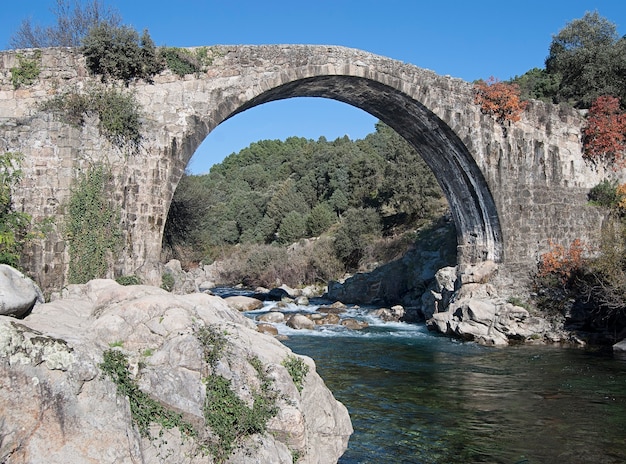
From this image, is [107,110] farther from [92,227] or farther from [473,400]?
[473,400]

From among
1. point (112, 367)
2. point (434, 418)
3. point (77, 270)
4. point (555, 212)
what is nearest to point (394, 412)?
point (434, 418)

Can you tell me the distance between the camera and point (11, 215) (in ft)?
32.4

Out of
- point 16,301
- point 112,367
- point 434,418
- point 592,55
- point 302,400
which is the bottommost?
point 434,418

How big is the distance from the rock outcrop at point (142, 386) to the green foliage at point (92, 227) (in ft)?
13.7

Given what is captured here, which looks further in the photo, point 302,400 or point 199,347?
point 302,400

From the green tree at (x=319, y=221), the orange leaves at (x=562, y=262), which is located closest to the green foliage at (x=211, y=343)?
the orange leaves at (x=562, y=262)

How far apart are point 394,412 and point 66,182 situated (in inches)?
271

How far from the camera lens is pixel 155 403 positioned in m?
4.90

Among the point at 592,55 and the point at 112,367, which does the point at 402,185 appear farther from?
the point at 112,367

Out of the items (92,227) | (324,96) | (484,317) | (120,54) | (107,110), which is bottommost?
(484,317)

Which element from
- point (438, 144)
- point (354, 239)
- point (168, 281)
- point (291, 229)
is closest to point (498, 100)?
point (438, 144)

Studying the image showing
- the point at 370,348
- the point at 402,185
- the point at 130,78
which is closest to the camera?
the point at 130,78

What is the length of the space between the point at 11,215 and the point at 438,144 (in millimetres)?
10972

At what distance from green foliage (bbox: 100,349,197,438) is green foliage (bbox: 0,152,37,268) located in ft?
17.0
